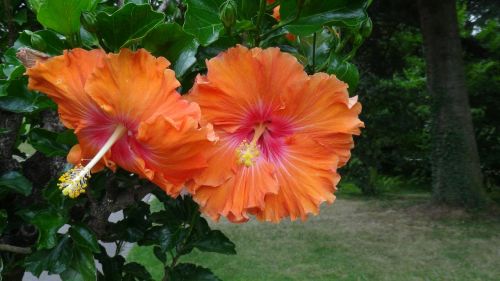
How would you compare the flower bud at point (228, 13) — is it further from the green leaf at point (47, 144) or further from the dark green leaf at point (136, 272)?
the dark green leaf at point (136, 272)

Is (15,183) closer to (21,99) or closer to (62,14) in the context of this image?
(21,99)

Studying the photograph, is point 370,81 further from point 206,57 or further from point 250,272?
→ point 206,57

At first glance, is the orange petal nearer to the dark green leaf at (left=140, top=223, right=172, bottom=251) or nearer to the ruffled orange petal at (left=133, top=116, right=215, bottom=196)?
the ruffled orange petal at (left=133, top=116, right=215, bottom=196)

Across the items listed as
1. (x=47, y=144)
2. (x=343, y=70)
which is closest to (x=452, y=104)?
(x=343, y=70)

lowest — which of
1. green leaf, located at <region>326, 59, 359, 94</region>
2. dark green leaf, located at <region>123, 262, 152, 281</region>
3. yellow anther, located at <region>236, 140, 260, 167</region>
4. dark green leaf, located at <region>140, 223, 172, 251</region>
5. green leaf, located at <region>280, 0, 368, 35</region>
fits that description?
dark green leaf, located at <region>123, 262, 152, 281</region>

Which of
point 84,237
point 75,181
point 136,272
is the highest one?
point 75,181

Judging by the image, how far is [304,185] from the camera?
0.57 meters

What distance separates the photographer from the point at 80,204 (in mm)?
914

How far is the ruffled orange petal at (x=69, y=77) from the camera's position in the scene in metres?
0.50

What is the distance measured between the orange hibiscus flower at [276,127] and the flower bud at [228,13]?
0.06 meters

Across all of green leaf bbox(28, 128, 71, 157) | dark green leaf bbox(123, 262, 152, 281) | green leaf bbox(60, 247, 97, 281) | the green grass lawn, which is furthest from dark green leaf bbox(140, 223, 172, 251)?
the green grass lawn

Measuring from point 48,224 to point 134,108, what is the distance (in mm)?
397

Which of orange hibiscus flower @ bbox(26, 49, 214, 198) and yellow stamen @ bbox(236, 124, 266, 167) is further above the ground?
orange hibiscus flower @ bbox(26, 49, 214, 198)

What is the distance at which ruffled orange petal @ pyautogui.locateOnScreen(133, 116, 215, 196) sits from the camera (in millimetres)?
472
